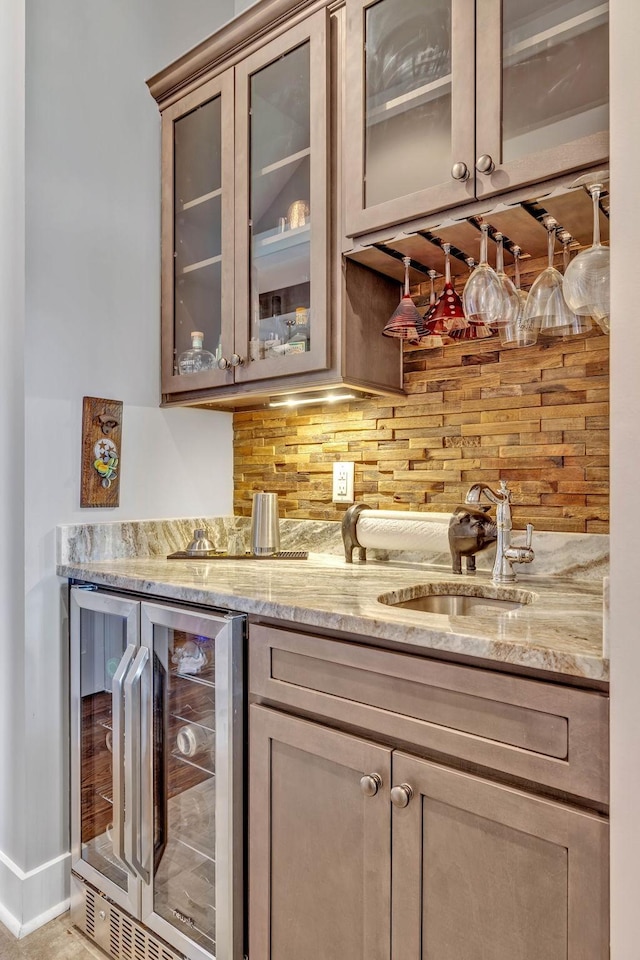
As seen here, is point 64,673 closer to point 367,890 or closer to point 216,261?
point 367,890

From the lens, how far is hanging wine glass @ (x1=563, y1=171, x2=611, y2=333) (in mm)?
1092

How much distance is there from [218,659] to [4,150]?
1.61m

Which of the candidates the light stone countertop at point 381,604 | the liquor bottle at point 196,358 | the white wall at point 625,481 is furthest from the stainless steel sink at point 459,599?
the liquor bottle at point 196,358

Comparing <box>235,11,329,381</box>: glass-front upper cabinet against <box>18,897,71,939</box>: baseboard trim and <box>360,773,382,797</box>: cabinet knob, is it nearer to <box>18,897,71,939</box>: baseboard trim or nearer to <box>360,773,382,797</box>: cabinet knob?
<box>360,773,382,797</box>: cabinet knob

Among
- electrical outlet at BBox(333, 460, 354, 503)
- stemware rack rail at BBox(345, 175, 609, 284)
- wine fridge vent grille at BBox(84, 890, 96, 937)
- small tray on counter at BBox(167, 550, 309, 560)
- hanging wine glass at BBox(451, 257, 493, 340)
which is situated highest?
stemware rack rail at BBox(345, 175, 609, 284)

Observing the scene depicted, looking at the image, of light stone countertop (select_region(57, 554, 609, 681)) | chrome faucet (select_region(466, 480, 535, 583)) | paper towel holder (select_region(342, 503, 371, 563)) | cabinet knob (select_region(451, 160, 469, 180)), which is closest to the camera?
light stone countertop (select_region(57, 554, 609, 681))

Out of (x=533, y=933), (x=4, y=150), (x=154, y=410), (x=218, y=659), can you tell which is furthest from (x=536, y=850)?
(x=4, y=150)

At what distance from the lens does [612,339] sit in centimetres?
81

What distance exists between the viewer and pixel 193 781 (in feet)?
4.72

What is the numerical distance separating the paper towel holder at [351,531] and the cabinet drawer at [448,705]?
0.58m

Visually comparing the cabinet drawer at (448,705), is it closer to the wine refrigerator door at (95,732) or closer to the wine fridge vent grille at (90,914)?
the wine refrigerator door at (95,732)

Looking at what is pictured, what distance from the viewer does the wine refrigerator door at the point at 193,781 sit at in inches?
50.6

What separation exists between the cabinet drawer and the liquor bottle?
987mm

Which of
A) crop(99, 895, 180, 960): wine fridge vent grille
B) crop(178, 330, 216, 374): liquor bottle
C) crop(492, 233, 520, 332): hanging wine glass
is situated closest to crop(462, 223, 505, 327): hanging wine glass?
crop(492, 233, 520, 332): hanging wine glass
